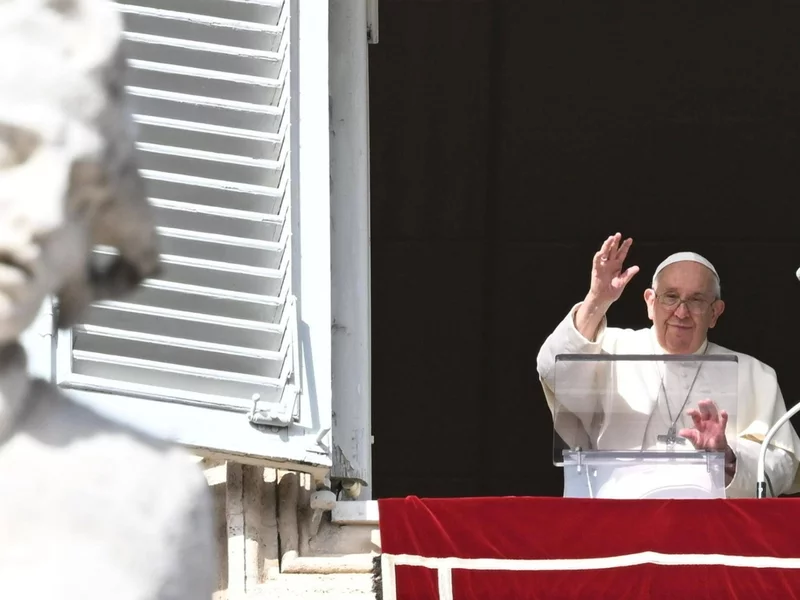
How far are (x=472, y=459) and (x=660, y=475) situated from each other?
3.90 metres

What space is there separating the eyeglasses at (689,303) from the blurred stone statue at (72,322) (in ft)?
10.4

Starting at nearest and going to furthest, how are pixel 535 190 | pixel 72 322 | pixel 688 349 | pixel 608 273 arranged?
pixel 72 322 < pixel 608 273 < pixel 688 349 < pixel 535 190

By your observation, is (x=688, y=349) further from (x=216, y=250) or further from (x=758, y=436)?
(x=216, y=250)

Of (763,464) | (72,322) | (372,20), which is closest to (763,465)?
(763,464)

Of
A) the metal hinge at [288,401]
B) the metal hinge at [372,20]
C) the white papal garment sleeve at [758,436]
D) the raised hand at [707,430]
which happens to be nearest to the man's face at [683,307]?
the white papal garment sleeve at [758,436]

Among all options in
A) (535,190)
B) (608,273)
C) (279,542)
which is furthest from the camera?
(535,190)

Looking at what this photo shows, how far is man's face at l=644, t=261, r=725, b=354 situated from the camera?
14.0 feet

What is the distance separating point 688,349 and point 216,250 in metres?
1.24

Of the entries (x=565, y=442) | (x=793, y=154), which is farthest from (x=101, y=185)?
(x=793, y=154)

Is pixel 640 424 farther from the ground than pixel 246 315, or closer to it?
closer to it

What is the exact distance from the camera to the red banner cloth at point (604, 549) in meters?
3.45

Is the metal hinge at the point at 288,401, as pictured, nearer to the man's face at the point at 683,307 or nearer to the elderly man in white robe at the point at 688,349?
the elderly man in white robe at the point at 688,349

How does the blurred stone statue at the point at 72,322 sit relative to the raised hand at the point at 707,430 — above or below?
above

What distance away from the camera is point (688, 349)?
4277 mm
